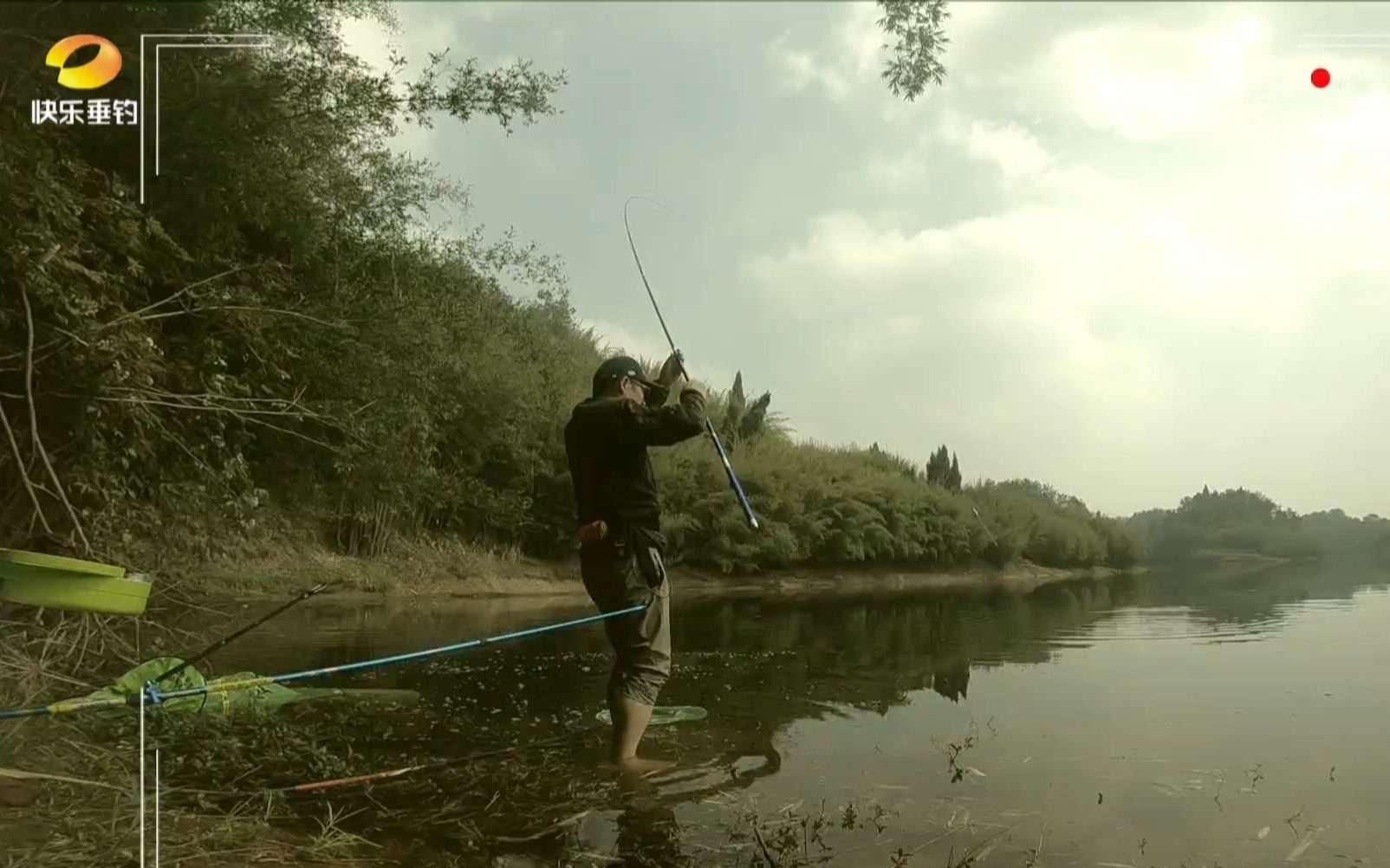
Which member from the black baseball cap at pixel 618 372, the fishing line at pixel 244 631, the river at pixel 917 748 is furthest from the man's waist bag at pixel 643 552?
the fishing line at pixel 244 631

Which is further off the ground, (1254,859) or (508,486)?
(508,486)

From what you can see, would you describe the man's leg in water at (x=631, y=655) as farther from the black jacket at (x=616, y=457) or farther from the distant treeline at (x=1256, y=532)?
the distant treeline at (x=1256, y=532)

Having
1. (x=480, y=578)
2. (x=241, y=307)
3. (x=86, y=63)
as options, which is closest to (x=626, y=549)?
(x=241, y=307)

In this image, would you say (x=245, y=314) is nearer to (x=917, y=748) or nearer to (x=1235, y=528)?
(x=917, y=748)

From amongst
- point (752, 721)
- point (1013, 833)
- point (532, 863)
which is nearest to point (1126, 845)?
point (1013, 833)

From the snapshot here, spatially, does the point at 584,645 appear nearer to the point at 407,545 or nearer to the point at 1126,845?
the point at 1126,845

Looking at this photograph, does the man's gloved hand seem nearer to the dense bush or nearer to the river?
the river

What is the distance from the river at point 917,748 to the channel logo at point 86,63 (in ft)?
14.8

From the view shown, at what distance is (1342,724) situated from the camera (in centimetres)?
635

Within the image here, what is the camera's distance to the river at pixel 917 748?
3.97 meters

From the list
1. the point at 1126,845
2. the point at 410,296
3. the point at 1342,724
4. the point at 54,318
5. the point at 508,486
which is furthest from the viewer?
the point at 508,486

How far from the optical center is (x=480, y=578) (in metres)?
21.3

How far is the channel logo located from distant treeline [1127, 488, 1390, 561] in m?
22.3

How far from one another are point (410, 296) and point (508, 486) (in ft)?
34.9
